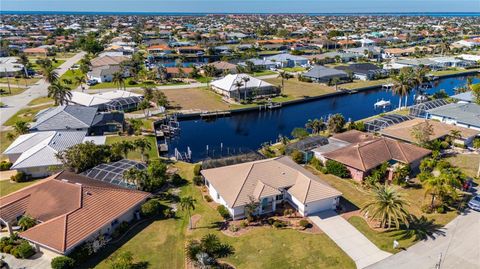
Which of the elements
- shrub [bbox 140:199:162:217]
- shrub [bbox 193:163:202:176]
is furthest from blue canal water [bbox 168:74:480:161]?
shrub [bbox 140:199:162:217]

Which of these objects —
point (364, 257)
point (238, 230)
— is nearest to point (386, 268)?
point (364, 257)

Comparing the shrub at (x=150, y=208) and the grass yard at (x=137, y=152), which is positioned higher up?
the shrub at (x=150, y=208)

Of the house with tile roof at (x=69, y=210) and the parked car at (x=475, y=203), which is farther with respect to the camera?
the parked car at (x=475, y=203)

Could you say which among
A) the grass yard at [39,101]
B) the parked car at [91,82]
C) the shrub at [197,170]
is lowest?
the shrub at [197,170]

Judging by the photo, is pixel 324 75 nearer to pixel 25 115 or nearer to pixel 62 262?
pixel 25 115

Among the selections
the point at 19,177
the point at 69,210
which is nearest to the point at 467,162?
the point at 69,210

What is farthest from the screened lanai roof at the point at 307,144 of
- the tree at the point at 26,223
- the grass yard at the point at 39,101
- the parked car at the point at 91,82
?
the parked car at the point at 91,82

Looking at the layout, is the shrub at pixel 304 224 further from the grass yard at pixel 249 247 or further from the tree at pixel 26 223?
the tree at pixel 26 223
